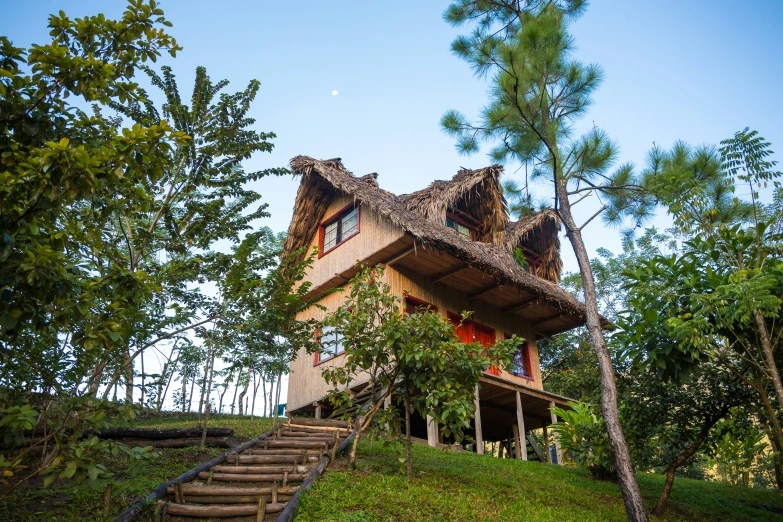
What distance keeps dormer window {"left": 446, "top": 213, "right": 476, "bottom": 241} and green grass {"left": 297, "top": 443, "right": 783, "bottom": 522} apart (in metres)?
5.67

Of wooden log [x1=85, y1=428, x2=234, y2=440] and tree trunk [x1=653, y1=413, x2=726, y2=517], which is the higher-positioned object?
wooden log [x1=85, y1=428, x2=234, y2=440]

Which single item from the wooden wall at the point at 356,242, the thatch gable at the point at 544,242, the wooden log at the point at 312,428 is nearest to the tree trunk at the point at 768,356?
the wooden log at the point at 312,428

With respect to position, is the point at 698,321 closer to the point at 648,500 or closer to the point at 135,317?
the point at 648,500

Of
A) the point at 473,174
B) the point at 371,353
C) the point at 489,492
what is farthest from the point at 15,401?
the point at 473,174

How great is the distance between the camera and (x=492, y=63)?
9.61 m

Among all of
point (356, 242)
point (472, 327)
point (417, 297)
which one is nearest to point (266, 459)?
point (417, 297)

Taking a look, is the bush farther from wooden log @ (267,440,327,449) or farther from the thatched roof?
wooden log @ (267,440,327,449)

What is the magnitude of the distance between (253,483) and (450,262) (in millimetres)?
6582

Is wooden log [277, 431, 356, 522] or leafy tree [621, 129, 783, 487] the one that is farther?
leafy tree [621, 129, 783, 487]

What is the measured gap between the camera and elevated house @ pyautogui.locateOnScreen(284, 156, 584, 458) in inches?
479

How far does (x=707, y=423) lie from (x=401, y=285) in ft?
20.3

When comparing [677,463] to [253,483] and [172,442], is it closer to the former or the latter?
[253,483]

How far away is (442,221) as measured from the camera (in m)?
12.6

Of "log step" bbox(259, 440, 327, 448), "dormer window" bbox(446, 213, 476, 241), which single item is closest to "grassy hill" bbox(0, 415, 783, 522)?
"log step" bbox(259, 440, 327, 448)
